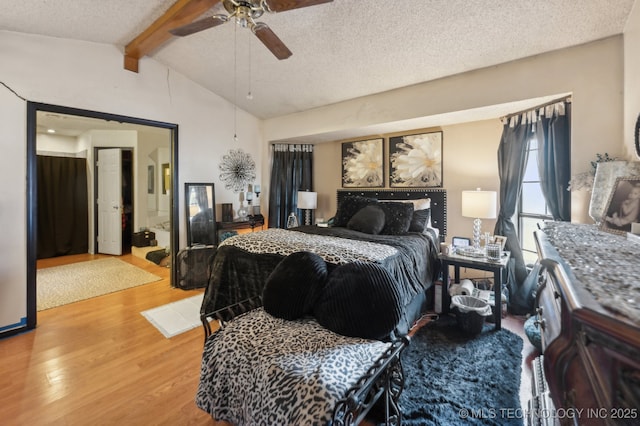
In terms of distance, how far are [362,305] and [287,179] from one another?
138 inches

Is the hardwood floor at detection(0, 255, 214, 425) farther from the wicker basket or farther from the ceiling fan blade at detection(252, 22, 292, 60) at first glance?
the ceiling fan blade at detection(252, 22, 292, 60)

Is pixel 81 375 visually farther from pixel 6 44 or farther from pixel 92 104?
pixel 6 44

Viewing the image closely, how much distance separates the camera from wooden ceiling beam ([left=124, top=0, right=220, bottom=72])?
230cm

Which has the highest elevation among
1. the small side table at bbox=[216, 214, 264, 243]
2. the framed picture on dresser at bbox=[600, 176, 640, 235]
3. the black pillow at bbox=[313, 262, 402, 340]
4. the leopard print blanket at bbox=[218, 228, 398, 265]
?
the framed picture on dresser at bbox=[600, 176, 640, 235]

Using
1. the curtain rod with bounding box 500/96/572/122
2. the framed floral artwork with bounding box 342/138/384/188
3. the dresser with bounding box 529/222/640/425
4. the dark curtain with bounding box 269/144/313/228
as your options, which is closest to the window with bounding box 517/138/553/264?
the curtain rod with bounding box 500/96/572/122

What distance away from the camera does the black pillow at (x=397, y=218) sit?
2.99 m

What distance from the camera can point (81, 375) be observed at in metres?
1.89

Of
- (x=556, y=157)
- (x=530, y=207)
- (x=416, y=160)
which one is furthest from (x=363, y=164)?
(x=556, y=157)

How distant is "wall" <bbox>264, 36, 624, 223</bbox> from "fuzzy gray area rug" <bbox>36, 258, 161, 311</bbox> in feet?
12.6

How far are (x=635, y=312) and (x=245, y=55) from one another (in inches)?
141

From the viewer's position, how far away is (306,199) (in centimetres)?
443

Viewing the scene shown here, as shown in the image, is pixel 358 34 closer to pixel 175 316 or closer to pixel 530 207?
pixel 530 207

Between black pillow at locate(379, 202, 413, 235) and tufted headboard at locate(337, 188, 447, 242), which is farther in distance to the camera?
tufted headboard at locate(337, 188, 447, 242)

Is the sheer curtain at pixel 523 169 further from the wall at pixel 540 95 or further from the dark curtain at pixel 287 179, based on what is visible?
the dark curtain at pixel 287 179
